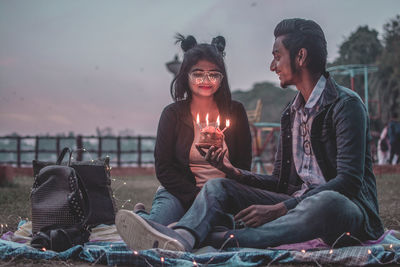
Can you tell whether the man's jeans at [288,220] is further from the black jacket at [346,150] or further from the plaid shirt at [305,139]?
the plaid shirt at [305,139]

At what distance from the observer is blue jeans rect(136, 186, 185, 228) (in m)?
2.98

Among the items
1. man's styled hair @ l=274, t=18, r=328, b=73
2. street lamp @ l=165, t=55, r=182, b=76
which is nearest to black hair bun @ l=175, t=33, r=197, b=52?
man's styled hair @ l=274, t=18, r=328, b=73

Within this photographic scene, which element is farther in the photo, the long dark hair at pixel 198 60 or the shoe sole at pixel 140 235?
the long dark hair at pixel 198 60

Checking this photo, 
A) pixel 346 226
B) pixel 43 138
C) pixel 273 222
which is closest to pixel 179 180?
pixel 273 222

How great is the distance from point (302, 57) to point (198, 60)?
1035mm

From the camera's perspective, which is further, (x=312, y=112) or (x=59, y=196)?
(x=59, y=196)

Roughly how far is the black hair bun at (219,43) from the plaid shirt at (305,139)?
1009mm

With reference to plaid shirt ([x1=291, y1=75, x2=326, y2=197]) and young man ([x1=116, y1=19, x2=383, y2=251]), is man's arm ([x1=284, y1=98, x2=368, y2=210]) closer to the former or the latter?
young man ([x1=116, y1=19, x2=383, y2=251])

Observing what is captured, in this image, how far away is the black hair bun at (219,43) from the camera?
11.6 ft

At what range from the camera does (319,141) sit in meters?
2.53

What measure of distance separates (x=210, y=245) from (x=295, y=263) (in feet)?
1.66

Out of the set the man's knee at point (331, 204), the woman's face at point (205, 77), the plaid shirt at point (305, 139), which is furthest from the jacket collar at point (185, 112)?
the man's knee at point (331, 204)

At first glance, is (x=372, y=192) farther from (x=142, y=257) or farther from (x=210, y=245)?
(x=142, y=257)

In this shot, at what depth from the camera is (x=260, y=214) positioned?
2.38 metres
